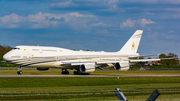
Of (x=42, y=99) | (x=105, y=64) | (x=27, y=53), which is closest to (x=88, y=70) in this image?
(x=105, y=64)

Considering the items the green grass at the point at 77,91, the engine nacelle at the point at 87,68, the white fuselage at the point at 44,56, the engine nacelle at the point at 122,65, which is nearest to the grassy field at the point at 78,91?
the green grass at the point at 77,91

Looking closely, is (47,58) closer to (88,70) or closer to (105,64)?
(88,70)

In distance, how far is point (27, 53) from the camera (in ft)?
149

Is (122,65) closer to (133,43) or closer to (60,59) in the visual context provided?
(60,59)

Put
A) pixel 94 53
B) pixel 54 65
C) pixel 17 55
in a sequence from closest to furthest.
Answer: pixel 17 55
pixel 54 65
pixel 94 53

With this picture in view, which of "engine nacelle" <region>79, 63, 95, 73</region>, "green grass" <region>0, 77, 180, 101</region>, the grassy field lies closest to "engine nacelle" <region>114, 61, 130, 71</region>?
"engine nacelle" <region>79, 63, 95, 73</region>

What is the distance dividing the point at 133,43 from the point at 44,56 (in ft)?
86.8

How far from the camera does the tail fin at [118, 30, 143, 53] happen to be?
2525 inches

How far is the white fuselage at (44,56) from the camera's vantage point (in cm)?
4484

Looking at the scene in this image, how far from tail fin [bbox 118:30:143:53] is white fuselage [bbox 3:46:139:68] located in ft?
38.4

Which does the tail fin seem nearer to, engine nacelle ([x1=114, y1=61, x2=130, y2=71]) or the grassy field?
engine nacelle ([x1=114, y1=61, x2=130, y2=71])

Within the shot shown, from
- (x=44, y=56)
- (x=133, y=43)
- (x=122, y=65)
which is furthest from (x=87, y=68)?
(x=133, y=43)

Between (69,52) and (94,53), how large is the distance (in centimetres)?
633

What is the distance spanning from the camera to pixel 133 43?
64938 mm
